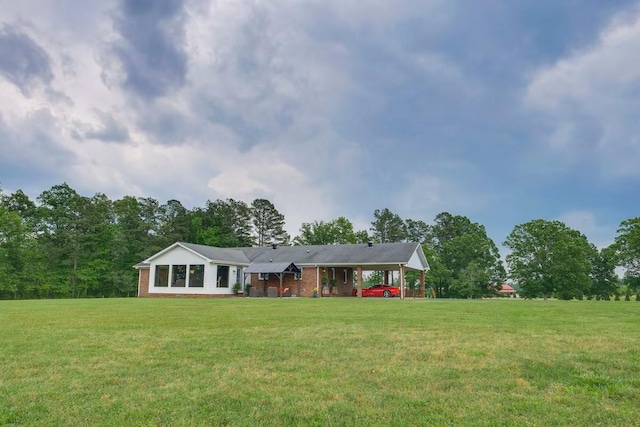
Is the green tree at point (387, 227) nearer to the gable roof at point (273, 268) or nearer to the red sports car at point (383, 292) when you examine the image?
the red sports car at point (383, 292)

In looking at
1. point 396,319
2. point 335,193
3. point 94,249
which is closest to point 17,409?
point 396,319

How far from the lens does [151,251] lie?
46250 millimetres

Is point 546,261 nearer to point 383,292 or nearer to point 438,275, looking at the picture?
point 438,275

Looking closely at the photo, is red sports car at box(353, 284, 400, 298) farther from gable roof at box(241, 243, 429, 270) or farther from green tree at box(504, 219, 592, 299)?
green tree at box(504, 219, 592, 299)

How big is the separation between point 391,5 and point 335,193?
638 inches

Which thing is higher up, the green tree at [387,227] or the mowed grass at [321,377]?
the green tree at [387,227]

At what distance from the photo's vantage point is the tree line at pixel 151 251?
39188 mm

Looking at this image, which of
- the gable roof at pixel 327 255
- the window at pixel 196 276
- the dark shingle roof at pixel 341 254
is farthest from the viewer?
the dark shingle roof at pixel 341 254

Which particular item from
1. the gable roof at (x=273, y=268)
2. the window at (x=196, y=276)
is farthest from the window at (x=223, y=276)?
the gable roof at (x=273, y=268)

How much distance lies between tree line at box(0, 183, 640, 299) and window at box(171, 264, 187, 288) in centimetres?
1619

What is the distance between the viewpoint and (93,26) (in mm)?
14805

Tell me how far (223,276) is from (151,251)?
1972cm

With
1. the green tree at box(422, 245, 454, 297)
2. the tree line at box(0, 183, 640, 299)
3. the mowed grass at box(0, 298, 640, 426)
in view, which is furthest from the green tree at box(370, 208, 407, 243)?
the mowed grass at box(0, 298, 640, 426)

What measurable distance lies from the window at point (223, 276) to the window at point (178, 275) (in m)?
2.39
